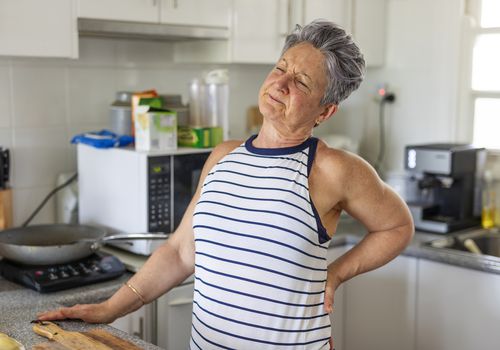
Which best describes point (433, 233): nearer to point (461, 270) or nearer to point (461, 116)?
point (461, 270)

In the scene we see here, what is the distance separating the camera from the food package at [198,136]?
2.40 meters

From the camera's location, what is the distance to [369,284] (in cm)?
270

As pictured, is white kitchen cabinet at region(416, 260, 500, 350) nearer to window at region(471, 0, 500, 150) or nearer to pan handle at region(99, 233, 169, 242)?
window at region(471, 0, 500, 150)

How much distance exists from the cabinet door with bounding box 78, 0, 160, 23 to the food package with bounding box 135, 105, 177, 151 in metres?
0.29

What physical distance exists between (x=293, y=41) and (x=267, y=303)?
0.58 m

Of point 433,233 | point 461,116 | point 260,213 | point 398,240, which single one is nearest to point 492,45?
point 461,116

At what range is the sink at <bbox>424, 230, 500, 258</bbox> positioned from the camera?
265cm

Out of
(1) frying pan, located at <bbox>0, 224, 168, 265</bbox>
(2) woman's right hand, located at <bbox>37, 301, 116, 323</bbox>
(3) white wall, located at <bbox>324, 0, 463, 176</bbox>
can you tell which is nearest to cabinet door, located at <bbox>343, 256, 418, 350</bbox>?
(3) white wall, located at <bbox>324, 0, 463, 176</bbox>

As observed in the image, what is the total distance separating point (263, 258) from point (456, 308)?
3.99 ft

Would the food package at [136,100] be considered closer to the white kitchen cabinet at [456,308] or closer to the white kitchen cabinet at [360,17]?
the white kitchen cabinet at [360,17]

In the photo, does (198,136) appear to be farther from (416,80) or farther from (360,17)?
(416,80)

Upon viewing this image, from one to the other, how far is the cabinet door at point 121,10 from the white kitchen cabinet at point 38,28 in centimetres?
5

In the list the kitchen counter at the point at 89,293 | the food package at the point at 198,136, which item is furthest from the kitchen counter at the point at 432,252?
the food package at the point at 198,136

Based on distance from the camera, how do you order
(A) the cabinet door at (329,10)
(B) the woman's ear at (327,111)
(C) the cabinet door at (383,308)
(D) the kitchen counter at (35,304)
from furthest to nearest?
(A) the cabinet door at (329,10), (C) the cabinet door at (383,308), (B) the woman's ear at (327,111), (D) the kitchen counter at (35,304)
